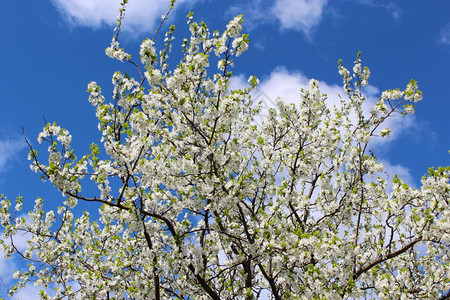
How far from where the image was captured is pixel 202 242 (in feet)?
29.3

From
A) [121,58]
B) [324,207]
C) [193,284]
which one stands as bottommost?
[193,284]

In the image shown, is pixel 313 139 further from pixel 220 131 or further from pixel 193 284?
pixel 193 284

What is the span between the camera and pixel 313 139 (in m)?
10.7

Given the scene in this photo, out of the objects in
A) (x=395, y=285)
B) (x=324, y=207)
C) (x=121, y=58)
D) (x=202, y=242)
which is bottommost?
(x=395, y=285)

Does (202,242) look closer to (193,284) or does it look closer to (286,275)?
(193,284)

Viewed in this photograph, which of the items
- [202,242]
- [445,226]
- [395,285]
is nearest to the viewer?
[445,226]

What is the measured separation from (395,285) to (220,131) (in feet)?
17.1

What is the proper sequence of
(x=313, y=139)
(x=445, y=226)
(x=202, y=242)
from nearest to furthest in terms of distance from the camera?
(x=445, y=226) → (x=202, y=242) → (x=313, y=139)

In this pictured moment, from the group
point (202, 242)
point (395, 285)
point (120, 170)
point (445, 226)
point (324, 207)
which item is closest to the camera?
point (120, 170)

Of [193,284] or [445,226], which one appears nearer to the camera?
[445,226]

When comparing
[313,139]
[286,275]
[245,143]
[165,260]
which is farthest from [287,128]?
[165,260]

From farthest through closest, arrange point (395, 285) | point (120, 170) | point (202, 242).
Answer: point (202, 242) < point (395, 285) < point (120, 170)

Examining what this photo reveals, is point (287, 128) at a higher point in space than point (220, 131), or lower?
higher

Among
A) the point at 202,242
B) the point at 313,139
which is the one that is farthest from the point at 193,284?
the point at 313,139
